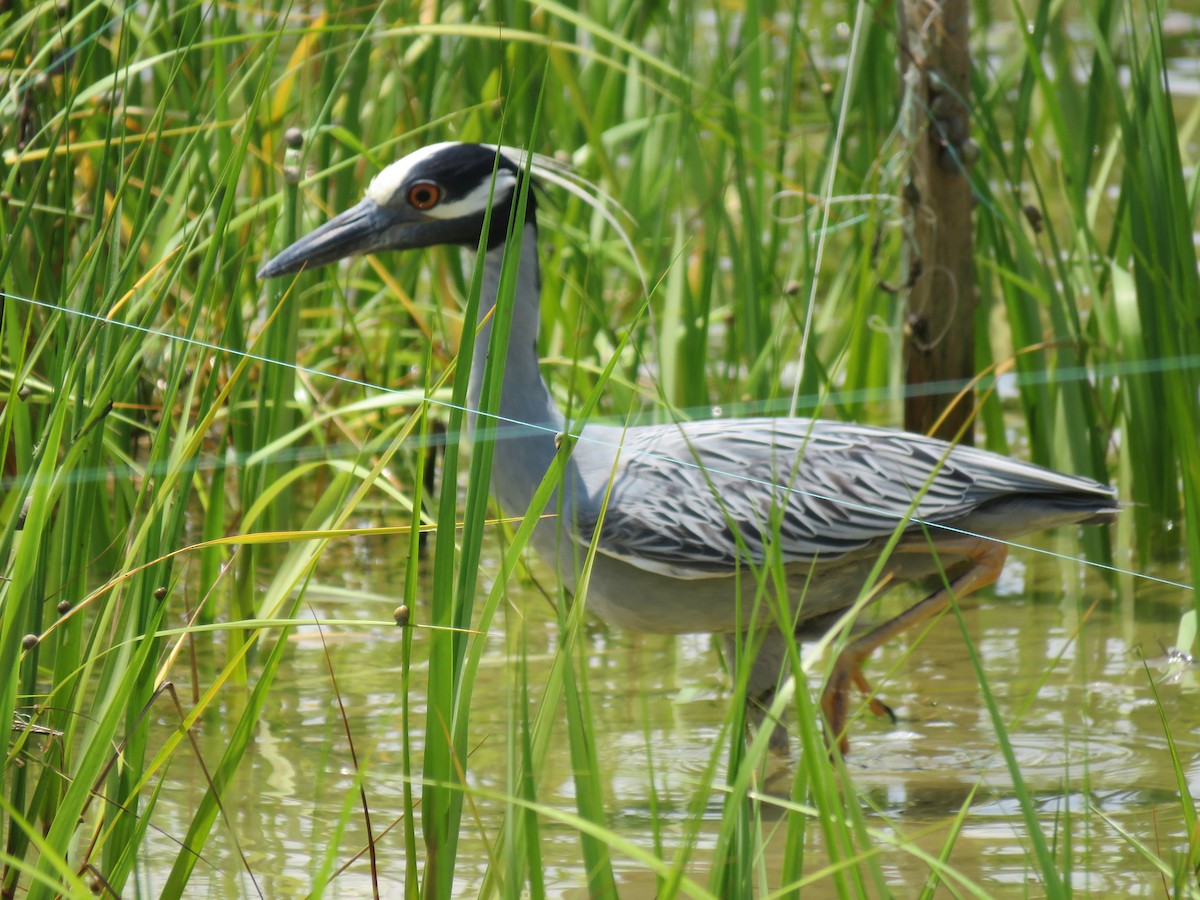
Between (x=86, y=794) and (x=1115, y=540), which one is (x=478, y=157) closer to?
(x=86, y=794)

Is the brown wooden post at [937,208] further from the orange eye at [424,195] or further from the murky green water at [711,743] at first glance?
the orange eye at [424,195]

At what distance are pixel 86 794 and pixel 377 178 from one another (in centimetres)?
182

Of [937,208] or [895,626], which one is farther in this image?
[937,208]

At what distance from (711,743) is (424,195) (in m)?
1.33

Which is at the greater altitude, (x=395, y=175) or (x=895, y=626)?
(x=395, y=175)

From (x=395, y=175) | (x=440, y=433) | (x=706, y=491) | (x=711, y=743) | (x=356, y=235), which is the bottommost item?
(x=711, y=743)

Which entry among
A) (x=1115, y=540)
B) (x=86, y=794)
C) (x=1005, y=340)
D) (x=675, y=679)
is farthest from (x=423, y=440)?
(x=1005, y=340)

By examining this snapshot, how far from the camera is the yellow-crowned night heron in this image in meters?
3.13

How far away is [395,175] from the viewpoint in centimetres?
329

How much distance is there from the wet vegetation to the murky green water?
2 cm

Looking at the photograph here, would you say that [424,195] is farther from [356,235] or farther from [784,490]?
[784,490]

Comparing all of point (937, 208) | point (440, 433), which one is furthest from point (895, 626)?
point (440, 433)

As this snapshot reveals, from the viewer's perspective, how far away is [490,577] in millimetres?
4047

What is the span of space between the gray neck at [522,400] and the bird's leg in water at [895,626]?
→ 0.77 m
